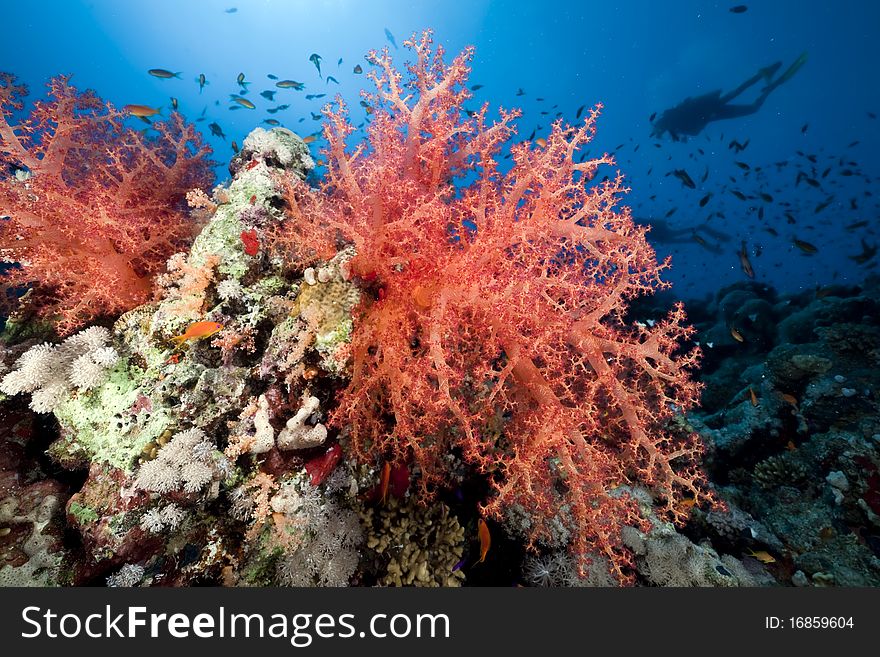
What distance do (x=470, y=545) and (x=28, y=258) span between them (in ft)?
18.2

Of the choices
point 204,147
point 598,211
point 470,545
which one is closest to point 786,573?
point 470,545

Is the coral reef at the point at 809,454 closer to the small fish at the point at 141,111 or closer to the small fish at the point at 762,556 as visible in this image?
the small fish at the point at 762,556

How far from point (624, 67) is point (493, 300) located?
2932 inches

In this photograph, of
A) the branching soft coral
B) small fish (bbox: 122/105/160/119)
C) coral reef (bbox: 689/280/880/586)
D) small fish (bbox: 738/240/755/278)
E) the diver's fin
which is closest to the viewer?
the branching soft coral

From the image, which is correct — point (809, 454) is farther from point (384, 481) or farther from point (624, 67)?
point (624, 67)

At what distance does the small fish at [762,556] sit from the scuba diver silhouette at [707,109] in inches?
1131

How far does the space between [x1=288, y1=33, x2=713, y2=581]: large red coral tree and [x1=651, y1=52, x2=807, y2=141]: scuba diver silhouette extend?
94.9 feet

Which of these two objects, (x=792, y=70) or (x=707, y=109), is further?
(x=707, y=109)

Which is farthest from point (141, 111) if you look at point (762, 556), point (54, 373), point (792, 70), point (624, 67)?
point (624, 67)

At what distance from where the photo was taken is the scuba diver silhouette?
23344 mm

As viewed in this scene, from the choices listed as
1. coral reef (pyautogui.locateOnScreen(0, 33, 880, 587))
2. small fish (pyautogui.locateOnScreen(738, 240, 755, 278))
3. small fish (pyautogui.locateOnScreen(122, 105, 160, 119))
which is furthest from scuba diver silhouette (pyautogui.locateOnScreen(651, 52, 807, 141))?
small fish (pyautogui.locateOnScreen(122, 105, 160, 119))

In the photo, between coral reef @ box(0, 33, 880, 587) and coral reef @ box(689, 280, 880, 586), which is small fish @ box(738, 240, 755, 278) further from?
coral reef @ box(0, 33, 880, 587)

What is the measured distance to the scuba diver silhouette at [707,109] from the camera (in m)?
23.3

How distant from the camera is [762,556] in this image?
4.77 meters
